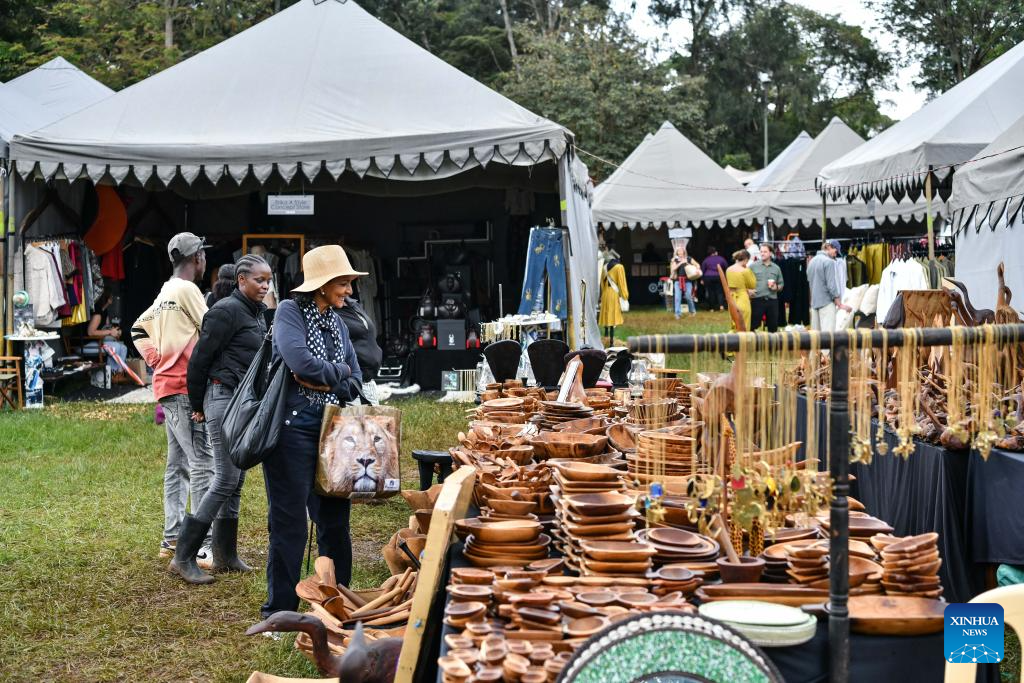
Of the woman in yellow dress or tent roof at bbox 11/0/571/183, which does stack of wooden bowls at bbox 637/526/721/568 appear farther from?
the woman in yellow dress

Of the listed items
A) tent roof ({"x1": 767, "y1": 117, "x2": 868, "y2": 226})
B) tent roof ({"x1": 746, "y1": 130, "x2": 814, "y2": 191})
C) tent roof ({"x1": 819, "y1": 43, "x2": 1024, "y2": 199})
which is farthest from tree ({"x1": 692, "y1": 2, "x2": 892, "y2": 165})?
tent roof ({"x1": 819, "y1": 43, "x2": 1024, "y2": 199})

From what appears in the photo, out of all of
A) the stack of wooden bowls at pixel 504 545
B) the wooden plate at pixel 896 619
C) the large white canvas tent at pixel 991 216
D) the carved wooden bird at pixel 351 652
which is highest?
the large white canvas tent at pixel 991 216

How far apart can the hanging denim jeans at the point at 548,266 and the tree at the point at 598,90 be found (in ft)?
61.7

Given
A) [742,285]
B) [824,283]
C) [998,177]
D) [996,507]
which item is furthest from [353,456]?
[824,283]

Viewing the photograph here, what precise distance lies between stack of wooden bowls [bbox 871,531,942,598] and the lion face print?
2144 mm

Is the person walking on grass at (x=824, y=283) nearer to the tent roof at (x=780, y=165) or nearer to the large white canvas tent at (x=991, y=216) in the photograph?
the large white canvas tent at (x=991, y=216)

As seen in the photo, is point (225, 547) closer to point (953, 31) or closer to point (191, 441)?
point (191, 441)

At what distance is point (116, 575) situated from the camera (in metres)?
5.19

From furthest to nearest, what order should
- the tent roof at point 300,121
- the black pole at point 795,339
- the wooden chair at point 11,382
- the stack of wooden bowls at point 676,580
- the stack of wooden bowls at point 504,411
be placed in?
the wooden chair at point 11,382 < the tent roof at point 300,121 < the stack of wooden bowls at point 504,411 < the stack of wooden bowls at point 676,580 < the black pole at point 795,339

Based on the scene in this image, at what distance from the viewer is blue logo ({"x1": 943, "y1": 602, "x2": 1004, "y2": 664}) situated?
8.12 ft

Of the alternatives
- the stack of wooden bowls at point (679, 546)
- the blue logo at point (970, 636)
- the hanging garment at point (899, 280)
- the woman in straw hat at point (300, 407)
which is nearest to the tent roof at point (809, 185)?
the hanging garment at point (899, 280)

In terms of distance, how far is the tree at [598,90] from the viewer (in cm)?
2912

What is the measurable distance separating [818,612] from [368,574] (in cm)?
304

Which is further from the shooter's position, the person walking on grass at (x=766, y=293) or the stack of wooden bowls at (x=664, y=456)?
the person walking on grass at (x=766, y=293)
